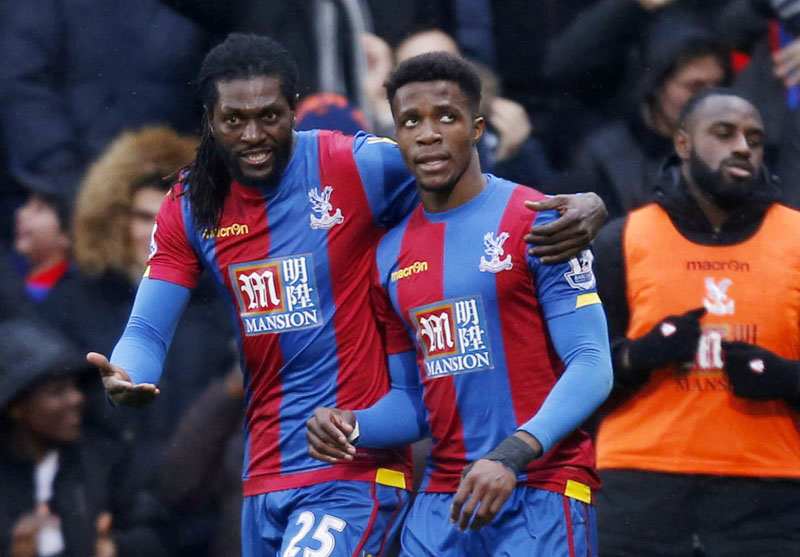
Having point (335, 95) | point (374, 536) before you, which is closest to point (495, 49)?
point (335, 95)

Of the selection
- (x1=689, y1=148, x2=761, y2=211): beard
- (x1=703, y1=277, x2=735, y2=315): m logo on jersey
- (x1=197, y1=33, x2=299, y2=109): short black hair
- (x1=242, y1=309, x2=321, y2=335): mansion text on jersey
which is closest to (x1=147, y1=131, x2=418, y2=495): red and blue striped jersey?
(x1=242, y1=309, x2=321, y2=335): mansion text on jersey

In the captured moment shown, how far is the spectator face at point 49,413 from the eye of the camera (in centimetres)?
651

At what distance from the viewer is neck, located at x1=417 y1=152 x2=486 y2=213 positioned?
4641 millimetres

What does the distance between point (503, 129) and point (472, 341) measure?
8.41ft

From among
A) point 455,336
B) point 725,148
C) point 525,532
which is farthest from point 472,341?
point 725,148

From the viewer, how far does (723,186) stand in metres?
5.69

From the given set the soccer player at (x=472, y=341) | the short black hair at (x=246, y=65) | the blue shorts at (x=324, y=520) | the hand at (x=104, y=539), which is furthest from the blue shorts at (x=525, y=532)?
the hand at (x=104, y=539)

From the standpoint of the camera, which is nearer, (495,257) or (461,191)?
(495,257)

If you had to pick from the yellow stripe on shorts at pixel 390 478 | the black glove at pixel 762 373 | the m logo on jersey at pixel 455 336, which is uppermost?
the m logo on jersey at pixel 455 336

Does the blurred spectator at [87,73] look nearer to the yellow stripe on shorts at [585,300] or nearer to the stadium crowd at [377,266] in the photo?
the stadium crowd at [377,266]

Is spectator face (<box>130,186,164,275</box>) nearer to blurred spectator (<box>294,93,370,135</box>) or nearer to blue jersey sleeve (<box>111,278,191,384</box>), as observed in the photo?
blurred spectator (<box>294,93,370,135</box>)

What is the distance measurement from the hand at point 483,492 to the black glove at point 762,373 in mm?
1602

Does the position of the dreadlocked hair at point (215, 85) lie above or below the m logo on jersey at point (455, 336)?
above

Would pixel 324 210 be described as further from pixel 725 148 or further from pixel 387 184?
pixel 725 148
